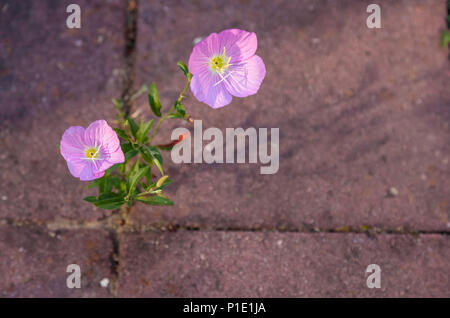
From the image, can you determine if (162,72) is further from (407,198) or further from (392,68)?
(407,198)

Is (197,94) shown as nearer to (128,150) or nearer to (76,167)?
(128,150)

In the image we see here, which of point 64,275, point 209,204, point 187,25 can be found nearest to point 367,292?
point 209,204

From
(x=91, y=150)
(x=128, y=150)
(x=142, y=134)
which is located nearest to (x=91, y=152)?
(x=91, y=150)

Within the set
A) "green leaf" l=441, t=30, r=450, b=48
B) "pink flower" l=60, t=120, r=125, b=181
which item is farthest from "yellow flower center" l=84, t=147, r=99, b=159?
"green leaf" l=441, t=30, r=450, b=48

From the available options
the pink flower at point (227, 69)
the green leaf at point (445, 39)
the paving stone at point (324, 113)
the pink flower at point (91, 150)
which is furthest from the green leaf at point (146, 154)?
the green leaf at point (445, 39)

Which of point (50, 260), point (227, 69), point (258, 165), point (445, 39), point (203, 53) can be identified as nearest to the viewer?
point (203, 53)

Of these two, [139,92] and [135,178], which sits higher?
[139,92]

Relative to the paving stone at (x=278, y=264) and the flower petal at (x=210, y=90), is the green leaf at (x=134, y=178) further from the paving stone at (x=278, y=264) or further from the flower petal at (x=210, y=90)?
the paving stone at (x=278, y=264)
